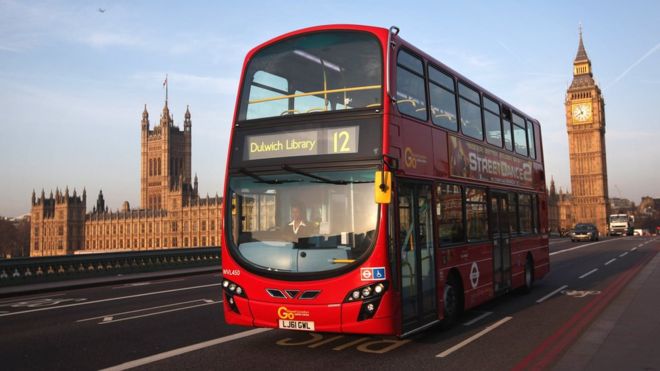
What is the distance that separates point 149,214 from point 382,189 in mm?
139171

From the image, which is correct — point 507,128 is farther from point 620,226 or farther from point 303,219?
point 620,226

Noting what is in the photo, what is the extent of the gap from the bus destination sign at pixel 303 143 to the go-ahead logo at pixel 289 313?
2.03m

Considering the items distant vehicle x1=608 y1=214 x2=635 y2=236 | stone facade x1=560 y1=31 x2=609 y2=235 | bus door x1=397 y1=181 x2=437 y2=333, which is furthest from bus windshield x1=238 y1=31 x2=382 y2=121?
stone facade x1=560 y1=31 x2=609 y2=235

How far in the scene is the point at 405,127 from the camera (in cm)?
780

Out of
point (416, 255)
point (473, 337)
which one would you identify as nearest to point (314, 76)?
point (416, 255)

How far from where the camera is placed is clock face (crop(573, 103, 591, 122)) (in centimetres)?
12232

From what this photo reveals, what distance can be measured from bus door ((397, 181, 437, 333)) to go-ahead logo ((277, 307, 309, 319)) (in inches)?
52.2

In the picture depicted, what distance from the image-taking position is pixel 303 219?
23.7 feet

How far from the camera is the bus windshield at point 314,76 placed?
755cm

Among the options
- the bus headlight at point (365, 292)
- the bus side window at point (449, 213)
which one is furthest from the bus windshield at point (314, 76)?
the bus headlight at point (365, 292)

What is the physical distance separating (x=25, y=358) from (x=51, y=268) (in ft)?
42.6

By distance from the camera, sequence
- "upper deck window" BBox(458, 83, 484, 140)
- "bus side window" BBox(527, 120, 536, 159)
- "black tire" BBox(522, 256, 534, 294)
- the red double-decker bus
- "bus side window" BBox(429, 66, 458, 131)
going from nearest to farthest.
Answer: the red double-decker bus → "bus side window" BBox(429, 66, 458, 131) → "upper deck window" BBox(458, 83, 484, 140) → "black tire" BBox(522, 256, 534, 294) → "bus side window" BBox(527, 120, 536, 159)

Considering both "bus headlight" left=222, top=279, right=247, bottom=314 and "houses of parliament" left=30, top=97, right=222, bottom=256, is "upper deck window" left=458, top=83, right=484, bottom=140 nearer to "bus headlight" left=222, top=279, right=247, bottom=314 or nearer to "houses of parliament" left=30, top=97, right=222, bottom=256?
"bus headlight" left=222, top=279, right=247, bottom=314

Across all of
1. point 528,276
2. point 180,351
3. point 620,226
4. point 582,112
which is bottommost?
point 180,351
